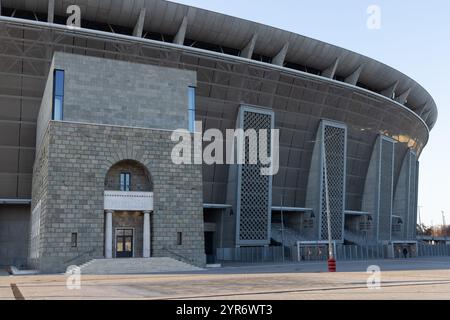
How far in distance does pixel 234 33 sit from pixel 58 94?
60.9ft

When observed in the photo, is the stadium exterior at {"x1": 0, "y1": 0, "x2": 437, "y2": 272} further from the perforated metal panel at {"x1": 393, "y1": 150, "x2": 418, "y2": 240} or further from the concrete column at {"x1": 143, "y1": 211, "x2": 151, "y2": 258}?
the perforated metal panel at {"x1": 393, "y1": 150, "x2": 418, "y2": 240}

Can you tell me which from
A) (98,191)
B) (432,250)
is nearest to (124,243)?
(98,191)

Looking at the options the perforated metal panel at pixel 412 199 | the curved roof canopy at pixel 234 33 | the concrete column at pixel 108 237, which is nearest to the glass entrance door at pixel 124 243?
the concrete column at pixel 108 237

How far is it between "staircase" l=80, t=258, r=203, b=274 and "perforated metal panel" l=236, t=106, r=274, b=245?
14.5 metres

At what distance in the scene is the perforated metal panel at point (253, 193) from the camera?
54344 mm

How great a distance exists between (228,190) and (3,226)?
20.5 meters

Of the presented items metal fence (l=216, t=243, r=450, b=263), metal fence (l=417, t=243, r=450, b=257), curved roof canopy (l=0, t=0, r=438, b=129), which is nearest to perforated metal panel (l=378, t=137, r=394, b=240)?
metal fence (l=216, t=243, r=450, b=263)

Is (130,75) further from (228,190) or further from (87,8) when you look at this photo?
(228,190)

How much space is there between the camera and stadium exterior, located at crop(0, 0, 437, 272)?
132ft

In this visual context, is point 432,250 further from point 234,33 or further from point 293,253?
point 234,33

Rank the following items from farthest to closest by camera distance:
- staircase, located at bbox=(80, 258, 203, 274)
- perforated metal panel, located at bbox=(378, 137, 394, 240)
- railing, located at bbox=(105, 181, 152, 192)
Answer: perforated metal panel, located at bbox=(378, 137, 394, 240), railing, located at bbox=(105, 181, 152, 192), staircase, located at bbox=(80, 258, 203, 274)

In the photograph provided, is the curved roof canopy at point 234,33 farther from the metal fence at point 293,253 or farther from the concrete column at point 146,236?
the metal fence at point 293,253
